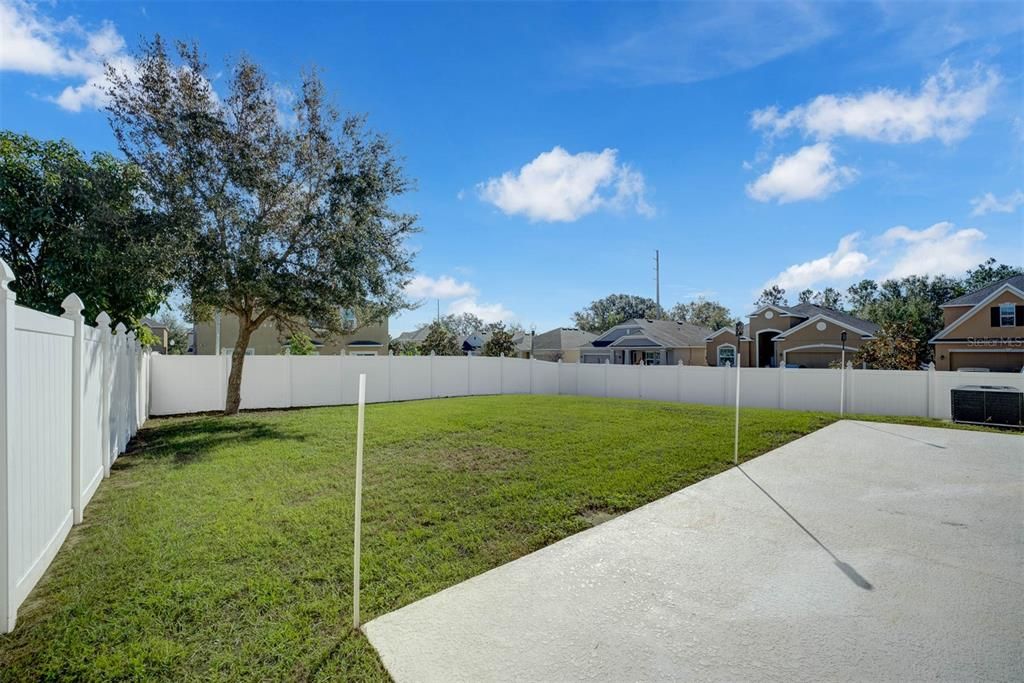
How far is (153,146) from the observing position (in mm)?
11180

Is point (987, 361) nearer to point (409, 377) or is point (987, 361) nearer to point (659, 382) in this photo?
point (659, 382)

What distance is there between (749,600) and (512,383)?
56.5ft

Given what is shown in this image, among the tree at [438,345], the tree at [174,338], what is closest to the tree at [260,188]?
the tree at [438,345]

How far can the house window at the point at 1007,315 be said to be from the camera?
21859 mm

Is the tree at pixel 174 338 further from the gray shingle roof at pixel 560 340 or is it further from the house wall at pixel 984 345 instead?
the house wall at pixel 984 345

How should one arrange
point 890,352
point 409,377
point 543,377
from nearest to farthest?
point 409,377, point 543,377, point 890,352

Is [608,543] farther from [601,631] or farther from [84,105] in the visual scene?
[84,105]

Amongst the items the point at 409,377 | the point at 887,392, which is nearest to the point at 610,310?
the point at 409,377

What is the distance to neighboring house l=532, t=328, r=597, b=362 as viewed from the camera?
131ft

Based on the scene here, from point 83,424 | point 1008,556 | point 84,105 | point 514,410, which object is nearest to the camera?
point 1008,556

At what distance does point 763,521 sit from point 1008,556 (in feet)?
6.26

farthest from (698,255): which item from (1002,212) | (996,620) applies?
(996,620)

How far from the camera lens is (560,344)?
40438 millimetres

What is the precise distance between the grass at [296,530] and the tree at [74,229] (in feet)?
10.8
